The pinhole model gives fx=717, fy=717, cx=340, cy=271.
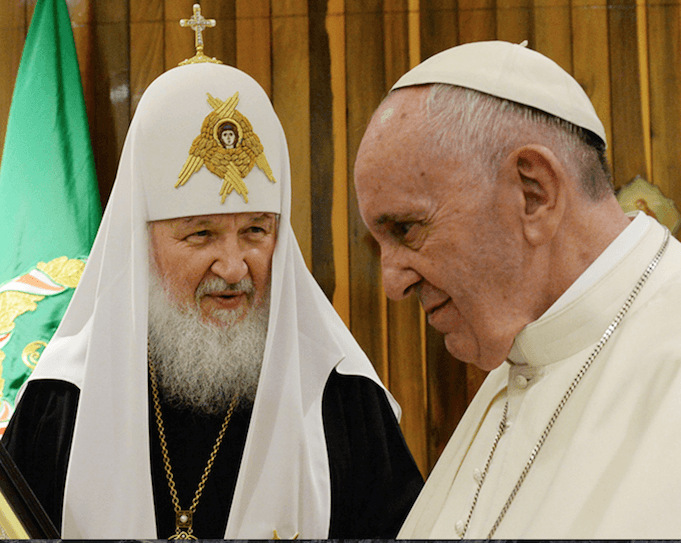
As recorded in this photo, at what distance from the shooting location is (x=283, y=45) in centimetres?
160

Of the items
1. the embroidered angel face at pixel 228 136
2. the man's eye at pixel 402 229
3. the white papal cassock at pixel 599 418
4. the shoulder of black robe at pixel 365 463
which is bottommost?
the shoulder of black robe at pixel 365 463

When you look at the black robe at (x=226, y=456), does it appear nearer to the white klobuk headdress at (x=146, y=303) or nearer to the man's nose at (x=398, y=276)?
the white klobuk headdress at (x=146, y=303)

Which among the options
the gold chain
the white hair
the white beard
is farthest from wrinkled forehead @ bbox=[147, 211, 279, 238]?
the white hair

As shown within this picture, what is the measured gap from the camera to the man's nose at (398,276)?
1.26m

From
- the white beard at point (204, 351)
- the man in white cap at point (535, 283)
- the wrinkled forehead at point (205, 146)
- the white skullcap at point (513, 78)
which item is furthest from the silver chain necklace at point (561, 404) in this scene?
the wrinkled forehead at point (205, 146)

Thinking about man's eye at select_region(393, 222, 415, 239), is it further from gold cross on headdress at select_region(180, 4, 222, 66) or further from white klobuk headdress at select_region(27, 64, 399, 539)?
gold cross on headdress at select_region(180, 4, 222, 66)

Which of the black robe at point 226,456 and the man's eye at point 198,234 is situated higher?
the man's eye at point 198,234

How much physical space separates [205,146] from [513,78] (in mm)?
706

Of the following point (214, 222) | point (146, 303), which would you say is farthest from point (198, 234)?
point (146, 303)

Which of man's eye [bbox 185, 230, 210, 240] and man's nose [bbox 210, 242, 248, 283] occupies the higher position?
man's eye [bbox 185, 230, 210, 240]

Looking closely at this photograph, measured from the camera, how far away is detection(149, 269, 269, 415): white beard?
5.20 ft

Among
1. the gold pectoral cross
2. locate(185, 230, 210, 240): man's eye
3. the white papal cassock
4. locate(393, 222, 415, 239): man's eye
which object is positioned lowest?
the gold pectoral cross

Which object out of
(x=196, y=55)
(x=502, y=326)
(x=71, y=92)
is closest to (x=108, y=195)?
(x=71, y=92)

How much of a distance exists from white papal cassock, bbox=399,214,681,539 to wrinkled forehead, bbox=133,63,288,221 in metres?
0.70
